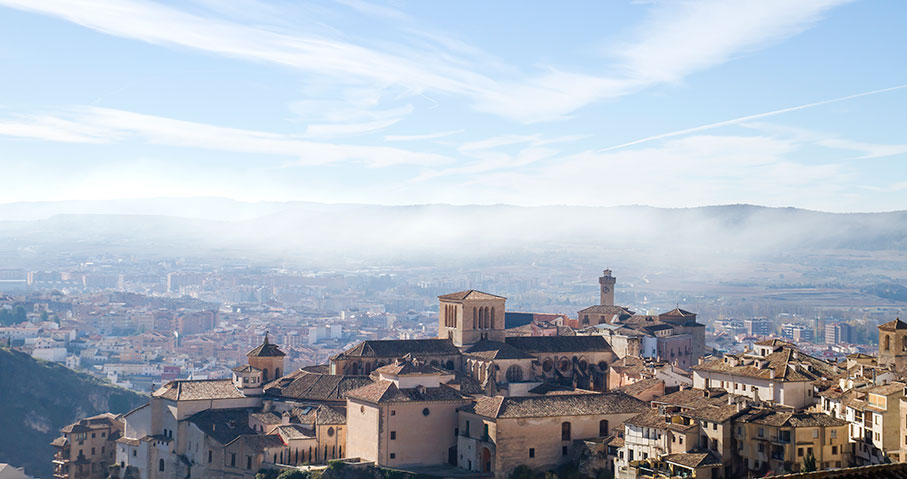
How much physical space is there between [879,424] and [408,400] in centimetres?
2099

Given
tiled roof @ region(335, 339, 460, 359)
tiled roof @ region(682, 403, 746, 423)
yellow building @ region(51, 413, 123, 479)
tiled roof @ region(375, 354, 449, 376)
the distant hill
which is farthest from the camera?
the distant hill

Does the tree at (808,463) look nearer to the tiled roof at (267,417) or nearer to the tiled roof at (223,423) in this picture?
the tiled roof at (267,417)

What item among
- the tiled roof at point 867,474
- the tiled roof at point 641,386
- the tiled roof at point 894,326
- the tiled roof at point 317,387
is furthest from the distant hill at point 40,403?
the tiled roof at point 867,474

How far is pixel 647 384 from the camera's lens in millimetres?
56812

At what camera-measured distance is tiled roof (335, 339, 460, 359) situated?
201ft

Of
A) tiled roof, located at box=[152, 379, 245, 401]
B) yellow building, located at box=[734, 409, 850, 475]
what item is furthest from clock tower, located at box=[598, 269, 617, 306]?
yellow building, located at box=[734, 409, 850, 475]

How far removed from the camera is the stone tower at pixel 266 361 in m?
62.6

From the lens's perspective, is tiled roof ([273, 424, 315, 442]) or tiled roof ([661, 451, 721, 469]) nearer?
tiled roof ([661, 451, 721, 469])

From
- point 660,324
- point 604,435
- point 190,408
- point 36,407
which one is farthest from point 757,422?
point 36,407

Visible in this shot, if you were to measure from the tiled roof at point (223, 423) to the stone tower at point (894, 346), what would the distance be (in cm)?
3198

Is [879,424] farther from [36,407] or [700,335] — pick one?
[36,407]

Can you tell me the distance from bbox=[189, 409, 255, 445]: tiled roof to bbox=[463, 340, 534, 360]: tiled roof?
13.6 m

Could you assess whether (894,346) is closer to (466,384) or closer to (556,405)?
(556,405)

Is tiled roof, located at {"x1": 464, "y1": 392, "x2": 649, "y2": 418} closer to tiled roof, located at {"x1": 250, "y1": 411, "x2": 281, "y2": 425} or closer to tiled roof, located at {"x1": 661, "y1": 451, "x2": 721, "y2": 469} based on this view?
tiled roof, located at {"x1": 661, "y1": 451, "x2": 721, "y2": 469}
